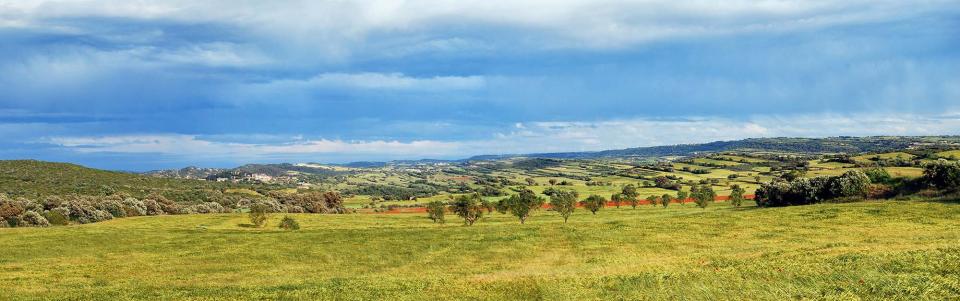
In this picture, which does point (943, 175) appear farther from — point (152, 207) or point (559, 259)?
point (152, 207)

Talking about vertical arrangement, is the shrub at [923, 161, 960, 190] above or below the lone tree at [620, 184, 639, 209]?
above

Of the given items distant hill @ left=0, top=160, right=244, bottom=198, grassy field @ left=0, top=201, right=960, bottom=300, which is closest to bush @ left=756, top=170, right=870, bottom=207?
grassy field @ left=0, top=201, right=960, bottom=300

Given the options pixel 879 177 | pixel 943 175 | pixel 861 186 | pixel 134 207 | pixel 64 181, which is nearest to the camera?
pixel 943 175

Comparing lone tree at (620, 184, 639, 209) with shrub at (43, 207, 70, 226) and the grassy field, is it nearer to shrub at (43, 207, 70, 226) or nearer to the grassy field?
the grassy field

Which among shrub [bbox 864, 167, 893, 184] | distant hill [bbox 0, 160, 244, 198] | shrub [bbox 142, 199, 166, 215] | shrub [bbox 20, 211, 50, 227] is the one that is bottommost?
shrub [bbox 142, 199, 166, 215]

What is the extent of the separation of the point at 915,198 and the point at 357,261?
57116mm

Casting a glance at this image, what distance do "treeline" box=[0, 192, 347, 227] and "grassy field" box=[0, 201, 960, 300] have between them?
4079 cm

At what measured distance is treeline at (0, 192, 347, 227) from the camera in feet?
299

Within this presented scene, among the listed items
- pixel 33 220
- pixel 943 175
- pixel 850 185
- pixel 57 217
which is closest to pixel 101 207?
pixel 57 217

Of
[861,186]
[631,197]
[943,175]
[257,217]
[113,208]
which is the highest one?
[943,175]

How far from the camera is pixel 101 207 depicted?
353ft

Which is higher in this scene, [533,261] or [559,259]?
[559,259]

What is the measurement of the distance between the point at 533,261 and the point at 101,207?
103 meters

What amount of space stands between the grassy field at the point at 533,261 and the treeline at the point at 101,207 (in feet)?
134
